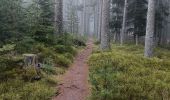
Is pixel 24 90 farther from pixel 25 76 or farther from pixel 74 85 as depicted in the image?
pixel 74 85

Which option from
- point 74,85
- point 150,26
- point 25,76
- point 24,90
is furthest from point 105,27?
point 24,90

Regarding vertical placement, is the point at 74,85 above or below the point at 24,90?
below

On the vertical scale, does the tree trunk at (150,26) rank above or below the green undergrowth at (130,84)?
above

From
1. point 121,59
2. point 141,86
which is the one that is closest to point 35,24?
point 121,59

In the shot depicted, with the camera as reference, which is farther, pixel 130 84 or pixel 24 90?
pixel 130 84

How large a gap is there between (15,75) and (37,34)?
6.08m

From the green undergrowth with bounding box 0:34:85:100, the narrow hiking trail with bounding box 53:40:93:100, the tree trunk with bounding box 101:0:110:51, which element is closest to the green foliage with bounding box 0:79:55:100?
the green undergrowth with bounding box 0:34:85:100

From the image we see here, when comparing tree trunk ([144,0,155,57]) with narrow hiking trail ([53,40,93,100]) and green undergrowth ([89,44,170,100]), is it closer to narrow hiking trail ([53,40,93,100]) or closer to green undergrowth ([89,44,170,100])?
green undergrowth ([89,44,170,100])

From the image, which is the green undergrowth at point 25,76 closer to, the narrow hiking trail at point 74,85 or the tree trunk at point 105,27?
the narrow hiking trail at point 74,85

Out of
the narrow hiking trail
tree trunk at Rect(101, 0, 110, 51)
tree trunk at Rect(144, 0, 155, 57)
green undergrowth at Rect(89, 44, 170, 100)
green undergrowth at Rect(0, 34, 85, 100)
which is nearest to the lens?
green undergrowth at Rect(89, 44, 170, 100)

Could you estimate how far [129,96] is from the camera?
329 inches

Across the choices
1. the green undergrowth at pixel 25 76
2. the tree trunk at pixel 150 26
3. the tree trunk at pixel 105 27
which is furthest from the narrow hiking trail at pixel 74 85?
the tree trunk at pixel 105 27

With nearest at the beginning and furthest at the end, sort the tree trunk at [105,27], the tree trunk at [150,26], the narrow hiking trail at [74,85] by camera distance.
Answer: the narrow hiking trail at [74,85], the tree trunk at [150,26], the tree trunk at [105,27]

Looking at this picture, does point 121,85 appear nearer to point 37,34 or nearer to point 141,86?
point 141,86
